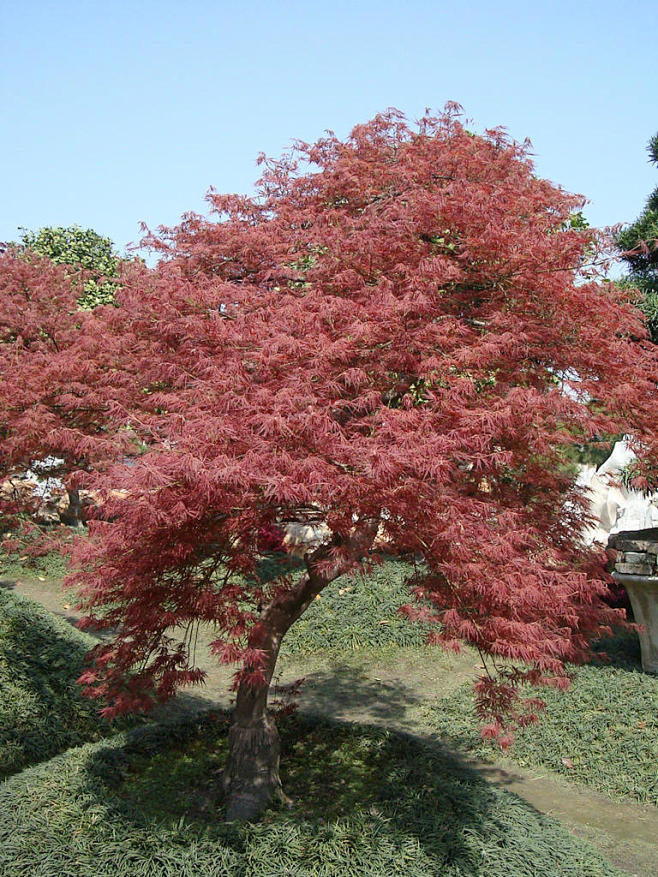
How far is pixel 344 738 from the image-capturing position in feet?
23.4

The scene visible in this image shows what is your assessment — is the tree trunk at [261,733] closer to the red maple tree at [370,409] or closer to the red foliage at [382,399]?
the red maple tree at [370,409]

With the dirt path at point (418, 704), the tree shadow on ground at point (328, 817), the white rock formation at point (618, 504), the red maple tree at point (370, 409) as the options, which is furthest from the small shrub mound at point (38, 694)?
the white rock formation at point (618, 504)

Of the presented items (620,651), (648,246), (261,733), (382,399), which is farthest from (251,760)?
(648,246)

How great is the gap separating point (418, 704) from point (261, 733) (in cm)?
350

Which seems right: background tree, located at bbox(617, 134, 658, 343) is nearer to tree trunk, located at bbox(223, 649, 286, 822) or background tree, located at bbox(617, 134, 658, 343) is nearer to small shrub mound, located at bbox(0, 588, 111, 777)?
tree trunk, located at bbox(223, 649, 286, 822)

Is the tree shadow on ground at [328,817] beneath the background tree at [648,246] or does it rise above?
beneath

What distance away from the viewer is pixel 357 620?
37.4 ft

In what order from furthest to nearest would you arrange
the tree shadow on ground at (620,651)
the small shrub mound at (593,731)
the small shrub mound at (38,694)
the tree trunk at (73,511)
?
the tree trunk at (73,511), the tree shadow on ground at (620,651), the small shrub mound at (593,731), the small shrub mound at (38,694)

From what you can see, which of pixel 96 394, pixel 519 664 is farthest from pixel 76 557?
pixel 519 664

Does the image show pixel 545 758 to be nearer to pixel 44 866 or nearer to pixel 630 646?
pixel 630 646

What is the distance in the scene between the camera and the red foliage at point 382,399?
4051 mm

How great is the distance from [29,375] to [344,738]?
→ 16.9 feet

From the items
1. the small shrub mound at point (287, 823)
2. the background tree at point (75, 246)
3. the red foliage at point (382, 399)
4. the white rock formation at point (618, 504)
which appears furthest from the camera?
the background tree at point (75, 246)

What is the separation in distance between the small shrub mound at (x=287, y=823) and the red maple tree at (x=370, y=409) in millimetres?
501
